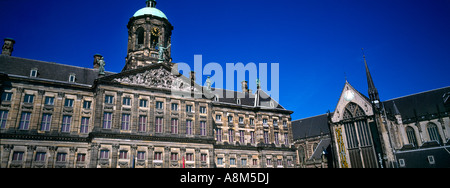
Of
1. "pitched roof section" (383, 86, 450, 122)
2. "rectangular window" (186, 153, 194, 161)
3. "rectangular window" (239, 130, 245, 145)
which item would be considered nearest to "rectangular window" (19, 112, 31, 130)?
"rectangular window" (186, 153, 194, 161)

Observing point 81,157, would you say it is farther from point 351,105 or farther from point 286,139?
point 351,105

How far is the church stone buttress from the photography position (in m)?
39.2

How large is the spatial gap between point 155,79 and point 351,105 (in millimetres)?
35598

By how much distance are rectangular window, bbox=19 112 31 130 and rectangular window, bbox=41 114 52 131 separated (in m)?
1.28

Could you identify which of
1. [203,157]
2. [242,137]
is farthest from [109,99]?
[242,137]

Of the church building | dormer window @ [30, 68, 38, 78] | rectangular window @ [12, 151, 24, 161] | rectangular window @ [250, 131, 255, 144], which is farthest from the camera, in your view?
the church building

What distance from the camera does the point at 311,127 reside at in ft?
212

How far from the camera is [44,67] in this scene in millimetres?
33844

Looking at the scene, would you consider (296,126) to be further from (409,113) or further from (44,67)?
Answer: (44,67)

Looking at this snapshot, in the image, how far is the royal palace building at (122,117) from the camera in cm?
2928

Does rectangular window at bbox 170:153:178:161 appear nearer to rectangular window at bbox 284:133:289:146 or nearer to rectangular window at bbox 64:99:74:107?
rectangular window at bbox 64:99:74:107

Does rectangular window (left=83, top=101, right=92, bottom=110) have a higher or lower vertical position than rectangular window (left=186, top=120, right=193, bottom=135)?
higher
